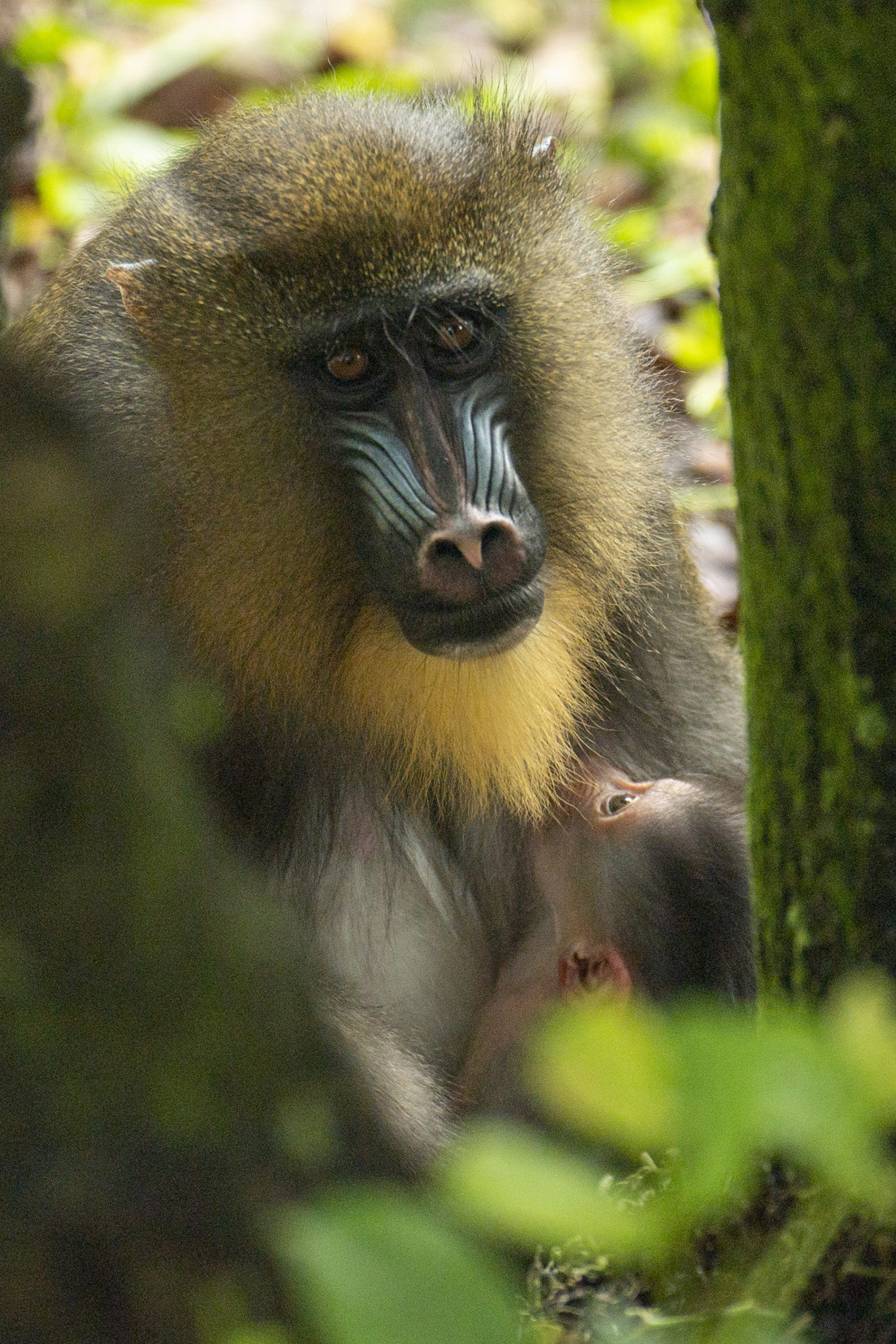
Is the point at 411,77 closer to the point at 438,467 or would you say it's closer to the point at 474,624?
the point at 438,467

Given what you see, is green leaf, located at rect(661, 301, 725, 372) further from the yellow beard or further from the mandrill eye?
the yellow beard

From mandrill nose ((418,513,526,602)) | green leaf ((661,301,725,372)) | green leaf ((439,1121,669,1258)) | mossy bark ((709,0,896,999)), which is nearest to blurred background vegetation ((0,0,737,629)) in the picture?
green leaf ((661,301,725,372))

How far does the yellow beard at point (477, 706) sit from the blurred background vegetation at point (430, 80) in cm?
153

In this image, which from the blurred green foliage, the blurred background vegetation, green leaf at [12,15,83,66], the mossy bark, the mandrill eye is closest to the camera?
the mossy bark

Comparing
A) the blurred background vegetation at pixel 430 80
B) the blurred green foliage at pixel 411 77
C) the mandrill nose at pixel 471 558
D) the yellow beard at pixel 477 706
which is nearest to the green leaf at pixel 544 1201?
the mandrill nose at pixel 471 558

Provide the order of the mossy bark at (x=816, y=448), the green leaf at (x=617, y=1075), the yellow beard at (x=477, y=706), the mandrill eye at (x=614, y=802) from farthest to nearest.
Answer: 1. the mandrill eye at (x=614, y=802)
2. the yellow beard at (x=477, y=706)
3. the mossy bark at (x=816, y=448)
4. the green leaf at (x=617, y=1075)

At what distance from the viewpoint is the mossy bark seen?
125cm

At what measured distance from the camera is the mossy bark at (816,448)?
1.25m

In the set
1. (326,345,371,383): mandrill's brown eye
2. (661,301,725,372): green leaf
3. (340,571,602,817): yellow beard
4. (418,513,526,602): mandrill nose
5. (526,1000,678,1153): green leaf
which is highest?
(661,301,725,372): green leaf

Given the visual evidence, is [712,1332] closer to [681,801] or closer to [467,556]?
[467,556]

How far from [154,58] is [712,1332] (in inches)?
298

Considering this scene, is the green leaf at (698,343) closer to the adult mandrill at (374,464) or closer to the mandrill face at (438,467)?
the adult mandrill at (374,464)

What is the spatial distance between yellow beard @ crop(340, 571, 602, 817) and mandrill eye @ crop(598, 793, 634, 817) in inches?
5.8

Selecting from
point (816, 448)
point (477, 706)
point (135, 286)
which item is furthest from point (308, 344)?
point (816, 448)
